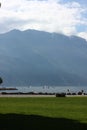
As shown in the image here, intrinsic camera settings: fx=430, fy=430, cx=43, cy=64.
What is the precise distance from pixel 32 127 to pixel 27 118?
13.2ft

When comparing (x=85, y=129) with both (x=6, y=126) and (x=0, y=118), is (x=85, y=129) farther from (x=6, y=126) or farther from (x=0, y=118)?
(x=0, y=118)

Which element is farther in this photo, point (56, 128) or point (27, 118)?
point (27, 118)

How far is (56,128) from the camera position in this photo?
2161 centimetres

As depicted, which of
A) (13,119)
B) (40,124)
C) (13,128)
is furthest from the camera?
(13,119)

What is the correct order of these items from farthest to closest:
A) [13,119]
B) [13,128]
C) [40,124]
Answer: [13,119], [40,124], [13,128]

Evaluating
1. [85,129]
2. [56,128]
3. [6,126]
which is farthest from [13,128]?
[85,129]

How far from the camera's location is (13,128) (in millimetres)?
21078

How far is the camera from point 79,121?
24.9 meters

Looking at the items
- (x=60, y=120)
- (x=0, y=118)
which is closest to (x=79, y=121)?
(x=60, y=120)

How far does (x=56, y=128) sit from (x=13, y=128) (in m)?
2.19

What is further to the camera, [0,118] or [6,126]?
[0,118]

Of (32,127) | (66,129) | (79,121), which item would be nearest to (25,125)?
(32,127)

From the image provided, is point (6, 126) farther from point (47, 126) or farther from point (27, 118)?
point (27, 118)

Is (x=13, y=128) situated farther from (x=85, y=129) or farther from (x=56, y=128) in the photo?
(x=85, y=129)
